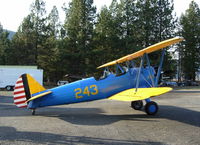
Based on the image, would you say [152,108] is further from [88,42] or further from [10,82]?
[88,42]

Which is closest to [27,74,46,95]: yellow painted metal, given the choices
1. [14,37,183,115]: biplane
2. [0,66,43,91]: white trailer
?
[14,37,183,115]: biplane

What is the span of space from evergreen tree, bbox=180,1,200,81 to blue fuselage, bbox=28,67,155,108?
1664 inches

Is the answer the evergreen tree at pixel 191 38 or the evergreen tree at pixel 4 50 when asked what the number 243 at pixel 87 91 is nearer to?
the evergreen tree at pixel 4 50

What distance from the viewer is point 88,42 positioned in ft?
127

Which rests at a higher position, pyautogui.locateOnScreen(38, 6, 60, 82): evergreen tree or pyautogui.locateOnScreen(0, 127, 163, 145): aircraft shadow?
pyautogui.locateOnScreen(38, 6, 60, 82): evergreen tree

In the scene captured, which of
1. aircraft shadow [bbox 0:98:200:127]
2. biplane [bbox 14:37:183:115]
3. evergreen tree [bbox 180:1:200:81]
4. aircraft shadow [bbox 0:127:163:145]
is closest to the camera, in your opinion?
aircraft shadow [bbox 0:127:163:145]

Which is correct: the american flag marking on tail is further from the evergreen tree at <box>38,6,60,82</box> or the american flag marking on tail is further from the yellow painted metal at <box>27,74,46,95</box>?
the evergreen tree at <box>38,6,60,82</box>

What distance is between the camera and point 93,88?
9336mm

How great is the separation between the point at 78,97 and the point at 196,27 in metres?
47.1

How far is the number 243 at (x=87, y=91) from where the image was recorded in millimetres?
9096

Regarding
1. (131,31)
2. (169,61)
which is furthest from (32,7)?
(169,61)

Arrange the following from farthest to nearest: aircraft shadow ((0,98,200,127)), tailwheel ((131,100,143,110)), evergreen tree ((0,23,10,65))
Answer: evergreen tree ((0,23,10,65))
tailwheel ((131,100,143,110))
aircraft shadow ((0,98,200,127))

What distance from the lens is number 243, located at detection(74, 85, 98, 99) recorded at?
29.8 ft

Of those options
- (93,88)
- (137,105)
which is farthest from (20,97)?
(137,105)
